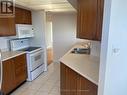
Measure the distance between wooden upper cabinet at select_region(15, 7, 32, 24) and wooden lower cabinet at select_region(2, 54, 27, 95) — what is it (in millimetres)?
966

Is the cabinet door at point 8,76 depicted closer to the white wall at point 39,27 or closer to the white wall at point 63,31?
the white wall at point 39,27

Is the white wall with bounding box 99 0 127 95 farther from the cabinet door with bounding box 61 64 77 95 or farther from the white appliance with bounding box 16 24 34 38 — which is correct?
the white appliance with bounding box 16 24 34 38

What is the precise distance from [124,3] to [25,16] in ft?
10.5

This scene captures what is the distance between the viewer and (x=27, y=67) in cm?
386

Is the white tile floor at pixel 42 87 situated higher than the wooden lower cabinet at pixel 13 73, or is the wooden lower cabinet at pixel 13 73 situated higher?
the wooden lower cabinet at pixel 13 73

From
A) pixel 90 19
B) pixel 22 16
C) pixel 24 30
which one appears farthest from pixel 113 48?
pixel 22 16

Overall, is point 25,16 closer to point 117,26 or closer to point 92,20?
point 92,20

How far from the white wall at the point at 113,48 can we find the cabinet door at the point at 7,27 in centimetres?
253

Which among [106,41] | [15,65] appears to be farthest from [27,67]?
[106,41]

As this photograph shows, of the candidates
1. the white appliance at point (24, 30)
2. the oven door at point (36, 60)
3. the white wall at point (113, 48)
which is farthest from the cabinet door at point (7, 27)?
the white wall at point (113, 48)

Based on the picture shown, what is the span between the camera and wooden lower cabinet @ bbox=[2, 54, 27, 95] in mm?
2902

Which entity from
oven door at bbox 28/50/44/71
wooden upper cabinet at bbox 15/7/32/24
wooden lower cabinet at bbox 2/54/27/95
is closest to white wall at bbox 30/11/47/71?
wooden upper cabinet at bbox 15/7/32/24

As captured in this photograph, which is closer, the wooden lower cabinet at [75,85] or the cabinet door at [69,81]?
the wooden lower cabinet at [75,85]

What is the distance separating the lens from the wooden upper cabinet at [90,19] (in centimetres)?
166
